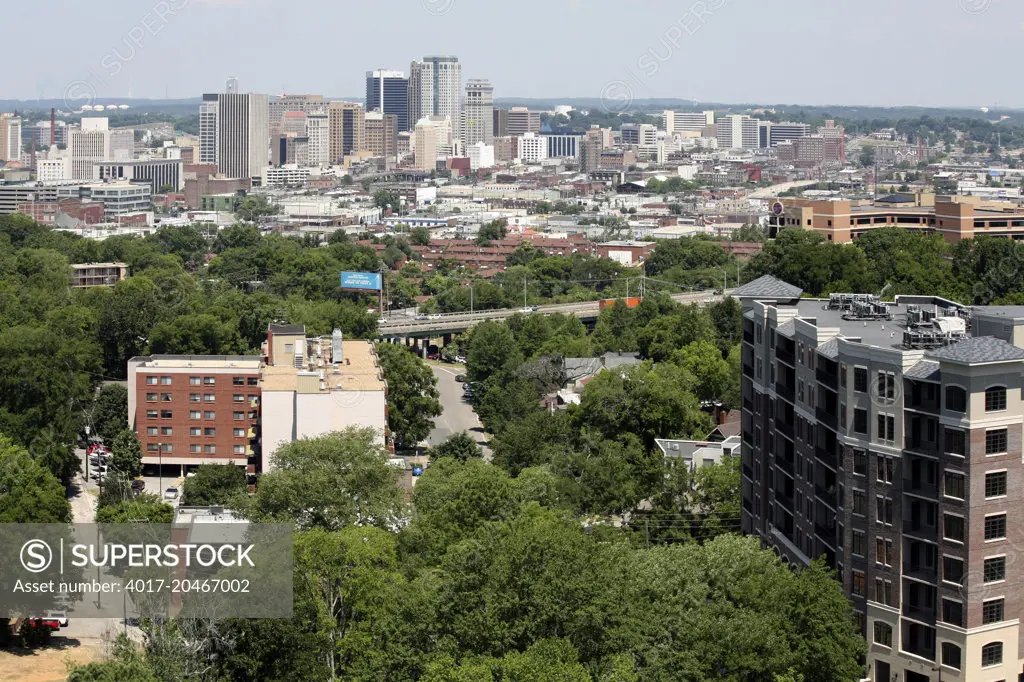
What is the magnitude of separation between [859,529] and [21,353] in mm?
25416

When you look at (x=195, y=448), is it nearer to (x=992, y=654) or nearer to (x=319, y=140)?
(x=992, y=654)

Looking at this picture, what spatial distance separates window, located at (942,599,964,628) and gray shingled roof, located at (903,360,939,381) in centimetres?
260

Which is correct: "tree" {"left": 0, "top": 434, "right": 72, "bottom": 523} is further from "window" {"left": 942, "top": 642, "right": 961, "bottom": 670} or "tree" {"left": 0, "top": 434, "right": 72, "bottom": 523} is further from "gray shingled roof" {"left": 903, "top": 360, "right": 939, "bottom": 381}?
"window" {"left": 942, "top": 642, "right": 961, "bottom": 670}

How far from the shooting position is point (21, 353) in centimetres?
4250

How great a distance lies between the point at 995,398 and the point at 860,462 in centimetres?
199

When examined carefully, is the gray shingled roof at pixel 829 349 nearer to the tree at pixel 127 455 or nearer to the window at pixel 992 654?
the window at pixel 992 654

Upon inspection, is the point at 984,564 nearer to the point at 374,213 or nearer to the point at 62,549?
the point at 62,549

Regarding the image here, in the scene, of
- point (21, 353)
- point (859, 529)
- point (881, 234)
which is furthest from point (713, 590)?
point (881, 234)

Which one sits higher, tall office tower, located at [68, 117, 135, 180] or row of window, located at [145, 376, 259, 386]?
tall office tower, located at [68, 117, 135, 180]

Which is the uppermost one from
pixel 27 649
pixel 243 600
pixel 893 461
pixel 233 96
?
pixel 233 96

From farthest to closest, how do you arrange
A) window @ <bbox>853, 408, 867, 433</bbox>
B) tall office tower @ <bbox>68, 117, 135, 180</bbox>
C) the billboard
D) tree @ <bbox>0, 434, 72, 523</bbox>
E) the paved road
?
tall office tower @ <bbox>68, 117, 135, 180</bbox>, the billboard, the paved road, tree @ <bbox>0, 434, 72, 523</bbox>, window @ <bbox>853, 408, 867, 433</bbox>

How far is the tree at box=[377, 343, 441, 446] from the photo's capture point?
42.4m

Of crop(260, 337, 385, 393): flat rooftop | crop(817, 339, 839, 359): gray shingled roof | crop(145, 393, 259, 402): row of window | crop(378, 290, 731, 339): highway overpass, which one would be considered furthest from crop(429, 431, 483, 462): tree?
crop(378, 290, 731, 339): highway overpass

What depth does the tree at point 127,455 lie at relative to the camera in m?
39.5
